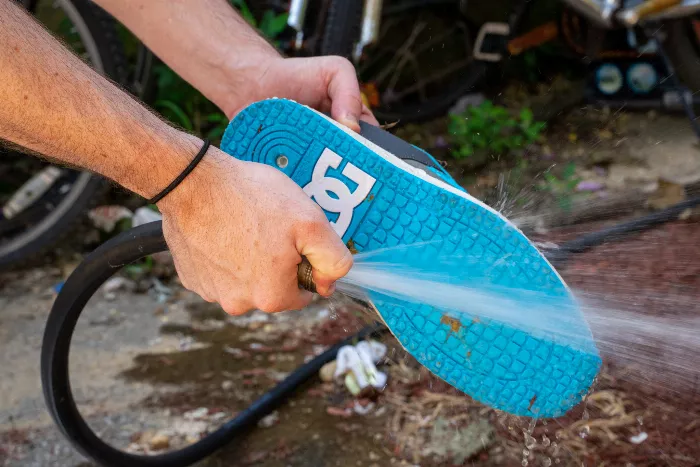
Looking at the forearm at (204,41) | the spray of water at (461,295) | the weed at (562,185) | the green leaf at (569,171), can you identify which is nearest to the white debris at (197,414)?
the spray of water at (461,295)

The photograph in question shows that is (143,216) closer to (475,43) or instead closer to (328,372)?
(328,372)

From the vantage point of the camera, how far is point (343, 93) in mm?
1492

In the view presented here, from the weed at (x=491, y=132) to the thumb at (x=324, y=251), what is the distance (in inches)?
80.0

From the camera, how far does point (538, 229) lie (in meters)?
2.42

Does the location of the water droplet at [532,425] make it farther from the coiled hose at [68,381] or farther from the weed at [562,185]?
the weed at [562,185]

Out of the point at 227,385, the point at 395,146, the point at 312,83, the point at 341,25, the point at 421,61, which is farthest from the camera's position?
the point at 421,61

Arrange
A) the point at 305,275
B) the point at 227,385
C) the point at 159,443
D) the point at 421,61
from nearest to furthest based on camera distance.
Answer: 1. the point at 305,275
2. the point at 159,443
3. the point at 227,385
4. the point at 421,61

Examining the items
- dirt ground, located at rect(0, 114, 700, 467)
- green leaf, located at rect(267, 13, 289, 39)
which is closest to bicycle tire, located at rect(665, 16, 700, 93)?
dirt ground, located at rect(0, 114, 700, 467)

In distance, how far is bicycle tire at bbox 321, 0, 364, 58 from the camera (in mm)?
2539

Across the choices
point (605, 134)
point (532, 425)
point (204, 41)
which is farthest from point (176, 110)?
point (532, 425)

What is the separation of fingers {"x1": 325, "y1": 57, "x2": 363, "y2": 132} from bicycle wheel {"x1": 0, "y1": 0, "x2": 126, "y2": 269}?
125 centimetres

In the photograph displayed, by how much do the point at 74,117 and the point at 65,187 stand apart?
1799 mm

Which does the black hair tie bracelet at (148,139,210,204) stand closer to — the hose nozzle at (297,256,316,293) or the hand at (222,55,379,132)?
the hose nozzle at (297,256,316,293)

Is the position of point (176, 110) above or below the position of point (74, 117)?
below
